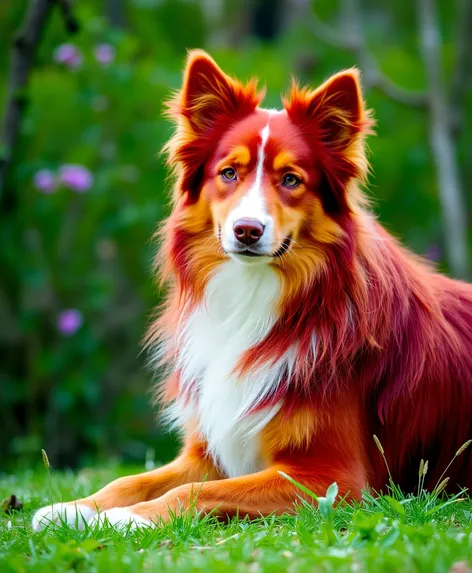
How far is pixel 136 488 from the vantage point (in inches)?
168

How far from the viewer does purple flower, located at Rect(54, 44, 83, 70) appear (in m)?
7.86

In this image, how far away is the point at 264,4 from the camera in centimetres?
2027

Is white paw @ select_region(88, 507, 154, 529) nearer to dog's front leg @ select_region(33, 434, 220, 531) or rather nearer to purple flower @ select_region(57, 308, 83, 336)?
dog's front leg @ select_region(33, 434, 220, 531)

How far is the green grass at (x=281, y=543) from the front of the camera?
2.90 metres

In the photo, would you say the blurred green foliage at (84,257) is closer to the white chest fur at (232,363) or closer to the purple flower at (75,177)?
the purple flower at (75,177)

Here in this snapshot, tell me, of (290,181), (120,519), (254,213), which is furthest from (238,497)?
(290,181)

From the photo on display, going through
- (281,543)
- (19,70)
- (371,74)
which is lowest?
(281,543)

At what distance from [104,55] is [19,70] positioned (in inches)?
41.5

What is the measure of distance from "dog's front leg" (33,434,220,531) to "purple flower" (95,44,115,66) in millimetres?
4523

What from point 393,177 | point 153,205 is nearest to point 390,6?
point 393,177

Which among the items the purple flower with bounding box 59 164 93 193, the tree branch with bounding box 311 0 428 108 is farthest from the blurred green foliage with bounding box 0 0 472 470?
the tree branch with bounding box 311 0 428 108

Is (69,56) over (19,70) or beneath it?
over

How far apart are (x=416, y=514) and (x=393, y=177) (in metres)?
7.52

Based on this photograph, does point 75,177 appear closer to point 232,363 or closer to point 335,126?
point 335,126
